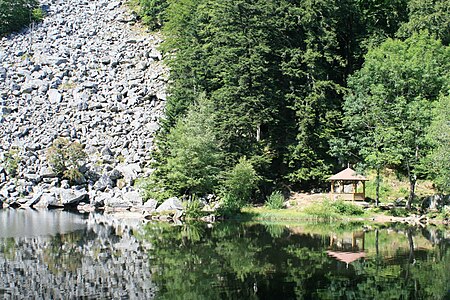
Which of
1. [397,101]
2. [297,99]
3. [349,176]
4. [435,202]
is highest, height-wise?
[297,99]

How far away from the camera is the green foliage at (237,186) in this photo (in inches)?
1361

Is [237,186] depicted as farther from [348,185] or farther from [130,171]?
[130,171]

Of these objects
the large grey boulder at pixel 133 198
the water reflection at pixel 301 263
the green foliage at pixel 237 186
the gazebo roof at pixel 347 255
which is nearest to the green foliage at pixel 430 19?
the green foliage at pixel 237 186

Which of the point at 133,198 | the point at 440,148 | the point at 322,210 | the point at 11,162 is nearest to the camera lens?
the point at 440,148

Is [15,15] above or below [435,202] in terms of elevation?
above

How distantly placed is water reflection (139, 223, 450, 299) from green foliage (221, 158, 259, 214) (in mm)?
6100

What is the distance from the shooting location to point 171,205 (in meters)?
35.6

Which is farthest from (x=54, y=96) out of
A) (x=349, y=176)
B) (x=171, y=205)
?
(x=349, y=176)

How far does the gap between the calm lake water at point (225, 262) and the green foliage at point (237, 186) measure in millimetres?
4796

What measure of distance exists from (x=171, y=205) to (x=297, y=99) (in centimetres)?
1248

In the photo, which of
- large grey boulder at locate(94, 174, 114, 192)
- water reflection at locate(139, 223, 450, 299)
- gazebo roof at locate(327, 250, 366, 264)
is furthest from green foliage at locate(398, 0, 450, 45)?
gazebo roof at locate(327, 250, 366, 264)

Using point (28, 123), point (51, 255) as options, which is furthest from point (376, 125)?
point (28, 123)

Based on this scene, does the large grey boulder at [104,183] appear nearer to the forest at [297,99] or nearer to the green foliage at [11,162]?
the forest at [297,99]

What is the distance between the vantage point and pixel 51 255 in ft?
69.2
